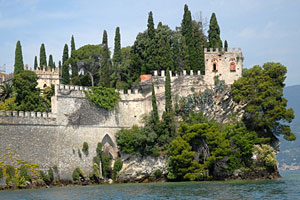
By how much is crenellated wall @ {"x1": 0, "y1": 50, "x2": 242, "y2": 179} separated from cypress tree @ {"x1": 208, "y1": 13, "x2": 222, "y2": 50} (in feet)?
17.7

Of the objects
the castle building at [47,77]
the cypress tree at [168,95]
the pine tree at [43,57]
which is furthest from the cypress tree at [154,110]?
the pine tree at [43,57]

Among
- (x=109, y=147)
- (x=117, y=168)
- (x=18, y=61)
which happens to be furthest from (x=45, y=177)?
(x=18, y=61)

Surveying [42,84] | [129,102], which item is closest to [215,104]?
[129,102]

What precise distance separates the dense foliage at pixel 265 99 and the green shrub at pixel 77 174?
1515 cm

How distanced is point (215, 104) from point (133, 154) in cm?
884

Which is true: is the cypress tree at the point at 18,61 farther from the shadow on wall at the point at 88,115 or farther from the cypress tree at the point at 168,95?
the cypress tree at the point at 168,95

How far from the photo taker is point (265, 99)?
157 ft

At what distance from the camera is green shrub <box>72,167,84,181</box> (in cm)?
4547

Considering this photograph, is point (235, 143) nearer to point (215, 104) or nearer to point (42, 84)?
point (215, 104)

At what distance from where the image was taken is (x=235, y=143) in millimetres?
46562

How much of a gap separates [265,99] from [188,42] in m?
10.7

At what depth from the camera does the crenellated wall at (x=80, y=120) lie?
43.4 m

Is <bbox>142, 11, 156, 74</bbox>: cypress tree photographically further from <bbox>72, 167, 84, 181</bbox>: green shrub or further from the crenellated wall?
<bbox>72, 167, 84, 181</bbox>: green shrub

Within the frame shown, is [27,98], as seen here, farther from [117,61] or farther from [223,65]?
[223,65]
